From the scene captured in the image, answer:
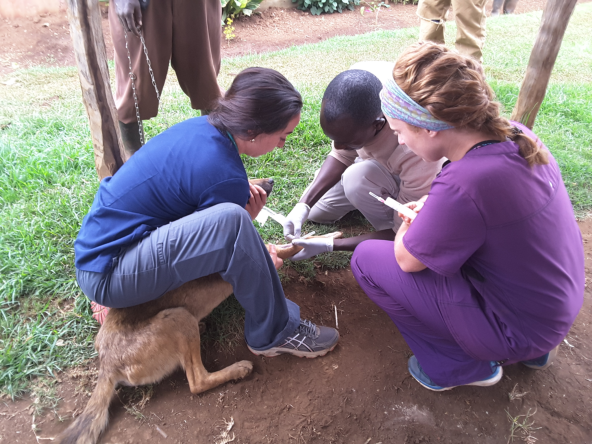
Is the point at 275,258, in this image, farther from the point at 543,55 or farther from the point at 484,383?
the point at 543,55

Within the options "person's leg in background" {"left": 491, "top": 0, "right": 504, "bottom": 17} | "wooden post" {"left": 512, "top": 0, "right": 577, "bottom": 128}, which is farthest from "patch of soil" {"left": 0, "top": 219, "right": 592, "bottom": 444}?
"person's leg in background" {"left": 491, "top": 0, "right": 504, "bottom": 17}

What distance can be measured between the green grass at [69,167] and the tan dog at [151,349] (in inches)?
13.4

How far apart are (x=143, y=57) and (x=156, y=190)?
1.55 metres

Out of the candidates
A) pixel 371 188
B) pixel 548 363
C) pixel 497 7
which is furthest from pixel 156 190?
pixel 497 7

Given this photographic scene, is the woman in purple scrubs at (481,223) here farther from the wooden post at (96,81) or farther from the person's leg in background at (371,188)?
the wooden post at (96,81)

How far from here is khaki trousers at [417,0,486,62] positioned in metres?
4.80

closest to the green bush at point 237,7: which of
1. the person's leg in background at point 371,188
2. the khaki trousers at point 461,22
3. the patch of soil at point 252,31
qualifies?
the patch of soil at point 252,31

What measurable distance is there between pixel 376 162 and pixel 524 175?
144cm

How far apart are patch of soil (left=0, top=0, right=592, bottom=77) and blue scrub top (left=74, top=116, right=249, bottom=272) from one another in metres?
8.07

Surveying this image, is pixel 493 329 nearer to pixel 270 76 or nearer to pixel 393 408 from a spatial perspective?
pixel 393 408

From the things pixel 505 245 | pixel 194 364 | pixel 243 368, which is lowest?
pixel 243 368

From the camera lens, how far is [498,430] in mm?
2078

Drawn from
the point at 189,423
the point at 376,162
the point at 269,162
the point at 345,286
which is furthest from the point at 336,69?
the point at 189,423

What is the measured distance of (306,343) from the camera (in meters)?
2.38
